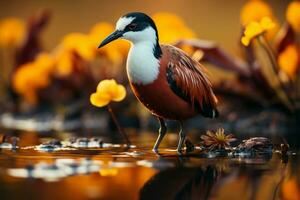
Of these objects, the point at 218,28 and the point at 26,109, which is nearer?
the point at 26,109

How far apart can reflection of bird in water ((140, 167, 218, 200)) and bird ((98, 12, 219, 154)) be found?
73cm

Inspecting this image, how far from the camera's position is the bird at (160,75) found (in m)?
5.07

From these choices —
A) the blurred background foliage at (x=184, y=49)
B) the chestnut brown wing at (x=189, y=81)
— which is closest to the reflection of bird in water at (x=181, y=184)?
the chestnut brown wing at (x=189, y=81)

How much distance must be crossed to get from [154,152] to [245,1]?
307 inches

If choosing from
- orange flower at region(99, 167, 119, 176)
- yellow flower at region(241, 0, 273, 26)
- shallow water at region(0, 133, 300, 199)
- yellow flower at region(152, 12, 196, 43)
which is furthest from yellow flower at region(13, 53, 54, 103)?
orange flower at region(99, 167, 119, 176)

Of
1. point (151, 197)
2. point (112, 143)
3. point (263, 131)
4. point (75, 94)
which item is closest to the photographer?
point (151, 197)

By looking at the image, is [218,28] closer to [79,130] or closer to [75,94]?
[75,94]

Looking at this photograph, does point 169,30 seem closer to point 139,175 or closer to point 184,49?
point 184,49

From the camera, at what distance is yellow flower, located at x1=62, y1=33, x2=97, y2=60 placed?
8.33 meters

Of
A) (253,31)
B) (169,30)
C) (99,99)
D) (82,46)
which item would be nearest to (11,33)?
(82,46)

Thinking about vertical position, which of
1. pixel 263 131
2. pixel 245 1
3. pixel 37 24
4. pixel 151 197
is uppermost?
pixel 245 1

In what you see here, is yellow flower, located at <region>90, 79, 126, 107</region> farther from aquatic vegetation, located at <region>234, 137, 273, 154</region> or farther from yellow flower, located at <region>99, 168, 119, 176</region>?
yellow flower, located at <region>99, 168, 119, 176</region>

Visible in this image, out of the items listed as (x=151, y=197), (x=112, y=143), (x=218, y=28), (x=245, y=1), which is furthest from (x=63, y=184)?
(x=245, y=1)

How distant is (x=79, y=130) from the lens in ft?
24.7
